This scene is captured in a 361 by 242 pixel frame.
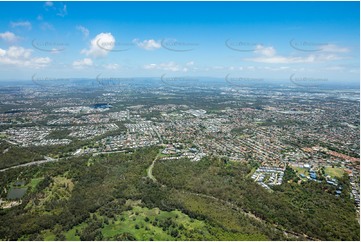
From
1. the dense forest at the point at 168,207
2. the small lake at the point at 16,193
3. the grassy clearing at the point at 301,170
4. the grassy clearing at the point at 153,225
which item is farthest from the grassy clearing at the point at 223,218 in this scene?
the small lake at the point at 16,193

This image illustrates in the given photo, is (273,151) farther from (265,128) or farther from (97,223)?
(97,223)

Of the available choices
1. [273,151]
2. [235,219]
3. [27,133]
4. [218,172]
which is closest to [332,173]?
[273,151]

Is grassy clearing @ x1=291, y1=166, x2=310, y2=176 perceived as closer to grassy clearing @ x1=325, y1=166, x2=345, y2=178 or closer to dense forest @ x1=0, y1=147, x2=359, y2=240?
dense forest @ x1=0, y1=147, x2=359, y2=240

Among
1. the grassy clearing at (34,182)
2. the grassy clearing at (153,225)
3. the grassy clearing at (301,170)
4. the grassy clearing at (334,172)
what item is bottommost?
the grassy clearing at (153,225)

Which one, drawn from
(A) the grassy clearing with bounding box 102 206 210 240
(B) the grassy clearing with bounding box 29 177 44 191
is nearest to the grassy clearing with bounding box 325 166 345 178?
(A) the grassy clearing with bounding box 102 206 210 240

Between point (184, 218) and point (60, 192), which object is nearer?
point (184, 218)

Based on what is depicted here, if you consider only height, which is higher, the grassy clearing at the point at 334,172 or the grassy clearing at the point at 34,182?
the grassy clearing at the point at 334,172

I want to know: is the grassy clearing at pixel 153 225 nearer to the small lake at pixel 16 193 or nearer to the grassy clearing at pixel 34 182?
the small lake at pixel 16 193

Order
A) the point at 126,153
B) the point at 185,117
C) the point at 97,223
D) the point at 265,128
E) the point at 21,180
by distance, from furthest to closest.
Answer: the point at 185,117, the point at 265,128, the point at 126,153, the point at 21,180, the point at 97,223
